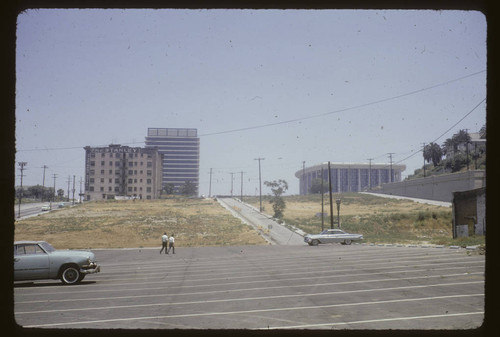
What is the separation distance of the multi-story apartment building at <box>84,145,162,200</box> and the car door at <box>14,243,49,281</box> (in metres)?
136

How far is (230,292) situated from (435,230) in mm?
55162

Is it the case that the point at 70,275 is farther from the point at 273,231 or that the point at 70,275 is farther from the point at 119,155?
the point at 119,155

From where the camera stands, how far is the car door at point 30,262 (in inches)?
637

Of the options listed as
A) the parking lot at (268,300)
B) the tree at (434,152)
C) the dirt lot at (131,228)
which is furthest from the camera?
the tree at (434,152)

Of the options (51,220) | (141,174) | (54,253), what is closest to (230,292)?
(54,253)

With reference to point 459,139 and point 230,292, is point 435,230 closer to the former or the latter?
point 230,292

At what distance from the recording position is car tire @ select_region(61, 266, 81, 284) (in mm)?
17062

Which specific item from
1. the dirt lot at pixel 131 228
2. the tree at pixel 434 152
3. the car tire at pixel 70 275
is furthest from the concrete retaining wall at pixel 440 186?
A: the car tire at pixel 70 275

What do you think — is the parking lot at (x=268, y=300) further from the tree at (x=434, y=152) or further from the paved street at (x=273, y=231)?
the tree at (x=434, y=152)

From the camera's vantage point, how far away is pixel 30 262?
16.3 metres

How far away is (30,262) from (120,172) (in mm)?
143498

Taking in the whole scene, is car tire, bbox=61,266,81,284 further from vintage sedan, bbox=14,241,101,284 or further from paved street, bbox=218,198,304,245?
paved street, bbox=218,198,304,245

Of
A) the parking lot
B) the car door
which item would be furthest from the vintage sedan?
the parking lot
